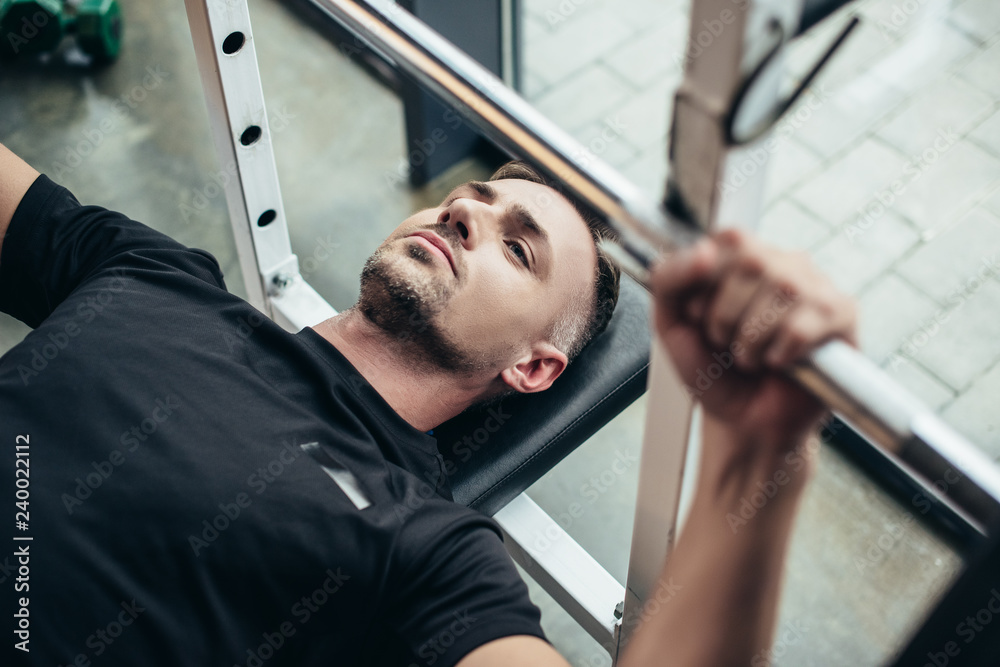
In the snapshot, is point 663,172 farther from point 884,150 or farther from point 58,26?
point 58,26

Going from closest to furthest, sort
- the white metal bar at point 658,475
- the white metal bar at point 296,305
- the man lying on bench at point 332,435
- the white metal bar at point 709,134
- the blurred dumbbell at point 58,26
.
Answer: the white metal bar at point 709,134
the man lying on bench at point 332,435
the white metal bar at point 658,475
the white metal bar at point 296,305
the blurred dumbbell at point 58,26

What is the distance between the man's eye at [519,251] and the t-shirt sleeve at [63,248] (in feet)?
1.93

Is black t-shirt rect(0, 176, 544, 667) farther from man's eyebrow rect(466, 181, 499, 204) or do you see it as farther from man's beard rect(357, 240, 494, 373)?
man's eyebrow rect(466, 181, 499, 204)

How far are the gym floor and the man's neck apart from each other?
0.73m

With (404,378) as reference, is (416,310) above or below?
above

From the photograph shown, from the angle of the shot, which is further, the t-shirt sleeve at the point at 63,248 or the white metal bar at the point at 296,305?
the white metal bar at the point at 296,305

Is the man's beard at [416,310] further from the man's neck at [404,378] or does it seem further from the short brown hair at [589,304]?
the short brown hair at [589,304]

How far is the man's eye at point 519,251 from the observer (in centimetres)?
163

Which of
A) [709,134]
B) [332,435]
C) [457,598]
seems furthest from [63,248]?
[709,134]

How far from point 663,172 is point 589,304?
1.31 metres

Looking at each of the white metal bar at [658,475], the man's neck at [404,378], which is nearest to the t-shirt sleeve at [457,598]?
the white metal bar at [658,475]

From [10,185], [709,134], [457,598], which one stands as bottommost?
[457,598]

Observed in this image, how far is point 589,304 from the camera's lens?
5.65ft

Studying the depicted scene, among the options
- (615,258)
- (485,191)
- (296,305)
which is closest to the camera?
(615,258)
